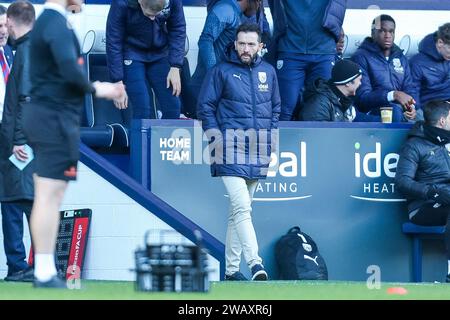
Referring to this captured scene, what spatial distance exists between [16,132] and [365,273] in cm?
405

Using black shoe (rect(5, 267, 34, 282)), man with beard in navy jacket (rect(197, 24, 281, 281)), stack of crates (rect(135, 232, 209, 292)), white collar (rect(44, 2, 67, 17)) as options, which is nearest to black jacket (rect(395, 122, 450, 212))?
man with beard in navy jacket (rect(197, 24, 281, 281))

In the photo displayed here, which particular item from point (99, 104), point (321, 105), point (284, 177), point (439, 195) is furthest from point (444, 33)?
point (99, 104)

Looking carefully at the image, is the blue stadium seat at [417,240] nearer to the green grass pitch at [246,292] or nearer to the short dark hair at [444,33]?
the short dark hair at [444,33]

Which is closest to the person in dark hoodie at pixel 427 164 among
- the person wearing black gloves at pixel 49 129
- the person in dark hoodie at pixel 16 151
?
the person in dark hoodie at pixel 16 151

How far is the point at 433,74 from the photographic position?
47.1 ft

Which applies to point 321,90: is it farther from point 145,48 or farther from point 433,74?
point 433,74

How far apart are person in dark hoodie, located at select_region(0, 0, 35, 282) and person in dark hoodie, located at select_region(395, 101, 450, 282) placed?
12.0 ft

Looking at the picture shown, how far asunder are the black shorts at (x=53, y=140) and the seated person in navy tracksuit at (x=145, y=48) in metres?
4.13

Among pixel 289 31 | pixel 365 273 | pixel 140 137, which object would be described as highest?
pixel 289 31

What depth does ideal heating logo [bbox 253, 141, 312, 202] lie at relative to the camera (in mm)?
13031
